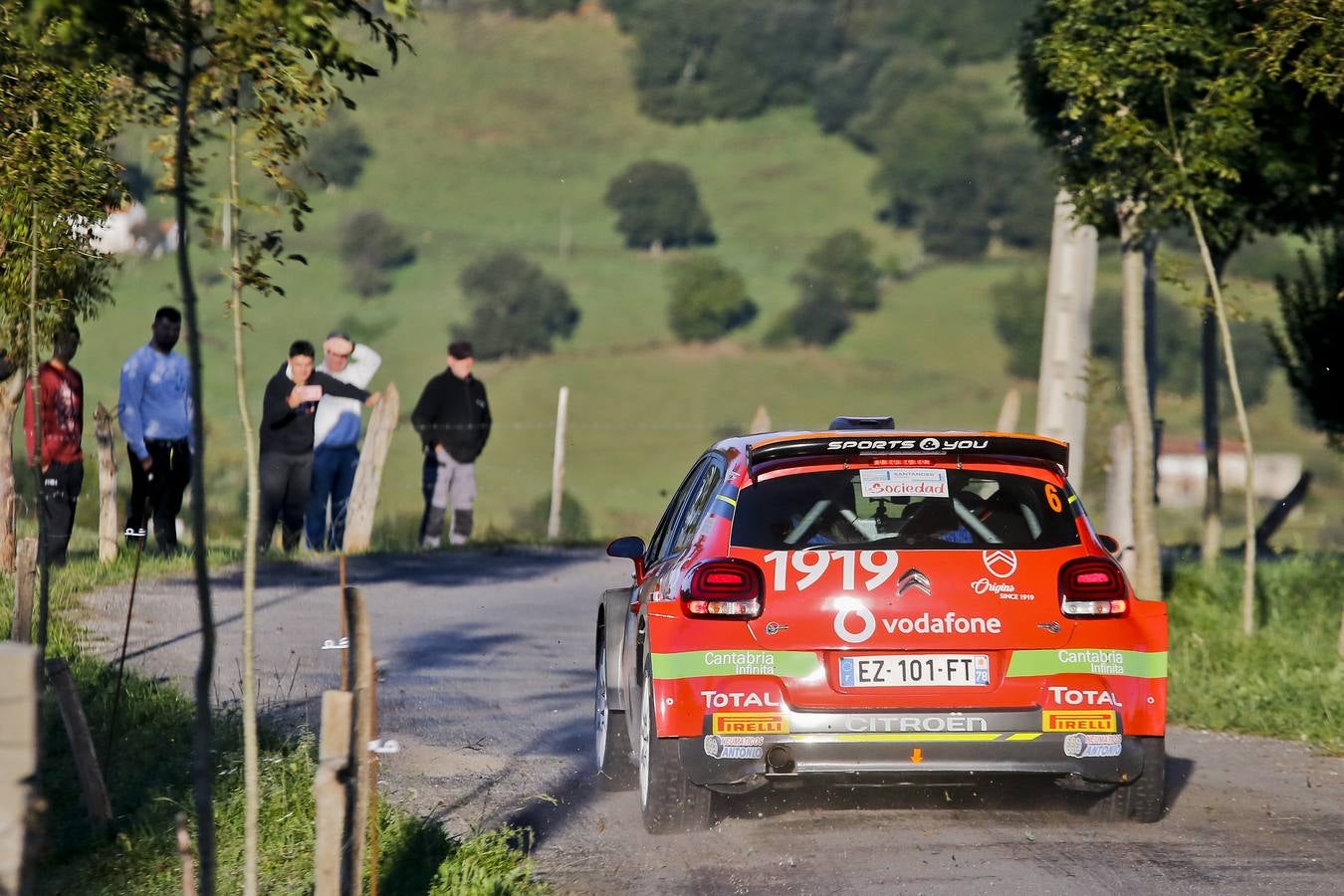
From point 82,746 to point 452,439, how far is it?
507 inches

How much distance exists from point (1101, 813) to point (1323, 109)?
8.43 meters

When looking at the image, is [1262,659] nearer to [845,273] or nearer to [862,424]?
[862,424]

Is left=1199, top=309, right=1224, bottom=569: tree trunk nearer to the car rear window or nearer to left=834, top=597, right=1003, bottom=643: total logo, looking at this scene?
the car rear window

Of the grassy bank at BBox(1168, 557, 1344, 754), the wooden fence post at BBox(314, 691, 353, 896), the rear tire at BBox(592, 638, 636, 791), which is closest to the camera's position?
the wooden fence post at BBox(314, 691, 353, 896)

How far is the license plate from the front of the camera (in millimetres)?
7180

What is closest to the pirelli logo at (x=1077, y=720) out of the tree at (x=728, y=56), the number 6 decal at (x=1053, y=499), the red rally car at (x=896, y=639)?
the red rally car at (x=896, y=639)

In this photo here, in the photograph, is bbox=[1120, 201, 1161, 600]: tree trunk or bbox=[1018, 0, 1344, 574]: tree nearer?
bbox=[1018, 0, 1344, 574]: tree

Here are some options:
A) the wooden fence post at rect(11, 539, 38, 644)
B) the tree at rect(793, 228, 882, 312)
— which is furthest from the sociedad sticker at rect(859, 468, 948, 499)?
the tree at rect(793, 228, 882, 312)

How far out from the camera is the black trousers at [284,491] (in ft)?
57.4

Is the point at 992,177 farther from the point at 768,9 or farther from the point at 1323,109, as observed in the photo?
the point at 1323,109

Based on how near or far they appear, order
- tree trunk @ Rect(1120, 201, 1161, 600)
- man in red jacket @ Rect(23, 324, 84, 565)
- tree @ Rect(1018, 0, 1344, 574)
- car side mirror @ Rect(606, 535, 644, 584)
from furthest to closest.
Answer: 1. tree trunk @ Rect(1120, 201, 1161, 600)
2. man in red jacket @ Rect(23, 324, 84, 565)
3. tree @ Rect(1018, 0, 1344, 574)
4. car side mirror @ Rect(606, 535, 644, 584)

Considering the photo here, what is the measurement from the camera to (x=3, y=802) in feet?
12.5

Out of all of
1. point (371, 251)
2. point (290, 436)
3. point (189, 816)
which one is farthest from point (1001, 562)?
point (371, 251)

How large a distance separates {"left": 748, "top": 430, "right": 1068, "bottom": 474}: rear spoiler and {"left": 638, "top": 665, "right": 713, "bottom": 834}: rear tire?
104 centimetres
